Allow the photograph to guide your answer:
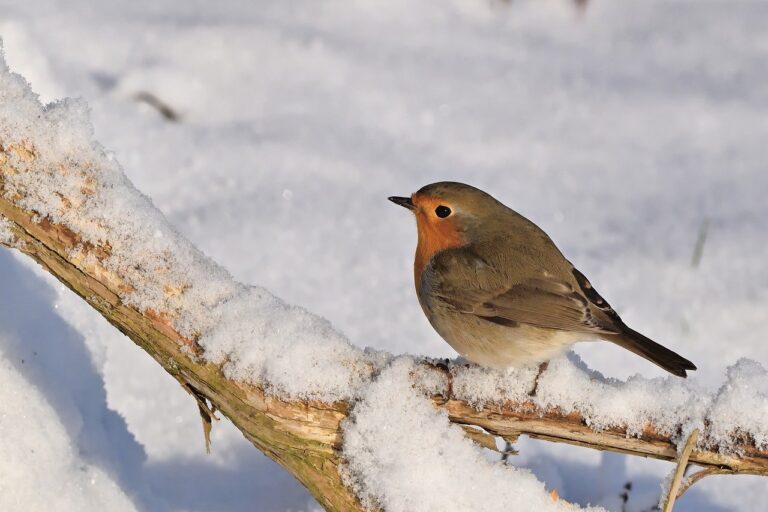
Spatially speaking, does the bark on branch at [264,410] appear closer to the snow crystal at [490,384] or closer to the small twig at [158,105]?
the snow crystal at [490,384]

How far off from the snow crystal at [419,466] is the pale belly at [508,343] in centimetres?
38

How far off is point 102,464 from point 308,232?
200cm

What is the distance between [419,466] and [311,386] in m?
0.39

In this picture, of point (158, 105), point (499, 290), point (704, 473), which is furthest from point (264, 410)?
point (158, 105)

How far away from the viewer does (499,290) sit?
134 inches

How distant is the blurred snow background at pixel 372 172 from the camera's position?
3670 millimetres

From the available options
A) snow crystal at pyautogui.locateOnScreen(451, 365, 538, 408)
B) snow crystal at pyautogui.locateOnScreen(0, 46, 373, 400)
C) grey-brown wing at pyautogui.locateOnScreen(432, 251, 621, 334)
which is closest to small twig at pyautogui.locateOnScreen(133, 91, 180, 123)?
snow crystal at pyautogui.locateOnScreen(0, 46, 373, 400)

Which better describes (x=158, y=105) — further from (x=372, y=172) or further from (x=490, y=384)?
(x=490, y=384)

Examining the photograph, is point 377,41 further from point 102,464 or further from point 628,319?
point 102,464

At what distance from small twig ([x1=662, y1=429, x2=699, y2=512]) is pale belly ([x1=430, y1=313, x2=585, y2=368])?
1.93 feet

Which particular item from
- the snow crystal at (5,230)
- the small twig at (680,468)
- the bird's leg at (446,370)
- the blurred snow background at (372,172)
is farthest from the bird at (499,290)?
the snow crystal at (5,230)

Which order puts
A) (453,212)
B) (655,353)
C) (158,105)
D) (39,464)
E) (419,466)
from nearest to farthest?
(419,466), (655,353), (39,464), (453,212), (158,105)

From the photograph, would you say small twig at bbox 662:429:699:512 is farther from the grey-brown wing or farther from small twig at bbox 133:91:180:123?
small twig at bbox 133:91:180:123

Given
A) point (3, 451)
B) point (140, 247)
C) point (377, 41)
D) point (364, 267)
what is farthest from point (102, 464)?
point (377, 41)
